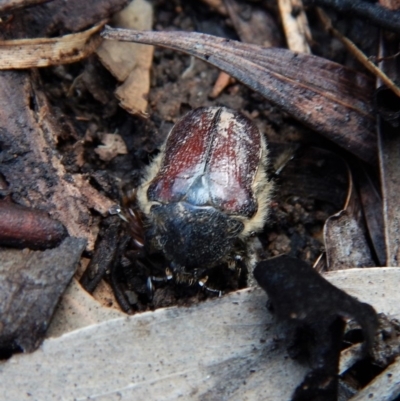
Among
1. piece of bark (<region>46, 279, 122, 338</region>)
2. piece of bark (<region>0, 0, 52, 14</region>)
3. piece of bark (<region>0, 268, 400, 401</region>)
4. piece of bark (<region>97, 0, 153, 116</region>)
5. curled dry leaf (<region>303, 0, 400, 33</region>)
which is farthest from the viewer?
piece of bark (<region>97, 0, 153, 116</region>)

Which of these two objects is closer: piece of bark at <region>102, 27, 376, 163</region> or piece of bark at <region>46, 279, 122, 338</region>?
piece of bark at <region>46, 279, 122, 338</region>

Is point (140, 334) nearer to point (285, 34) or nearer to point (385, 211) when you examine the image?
point (385, 211)

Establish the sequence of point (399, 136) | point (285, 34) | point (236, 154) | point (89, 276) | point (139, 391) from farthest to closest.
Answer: point (285, 34), point (236, 154), point (399, 136), point (89, 276), point (139, 391)

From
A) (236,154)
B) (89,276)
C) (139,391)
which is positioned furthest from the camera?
(236,154)

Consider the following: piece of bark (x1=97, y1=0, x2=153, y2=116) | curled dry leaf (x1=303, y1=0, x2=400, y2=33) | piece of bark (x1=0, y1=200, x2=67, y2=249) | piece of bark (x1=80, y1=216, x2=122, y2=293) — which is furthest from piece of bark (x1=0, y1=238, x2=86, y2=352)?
curled dry leaf (x1=303, y1=0, x2=400, y2=33)

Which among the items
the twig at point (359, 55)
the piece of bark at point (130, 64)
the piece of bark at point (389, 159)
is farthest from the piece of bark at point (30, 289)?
the twig at point (359, 55)

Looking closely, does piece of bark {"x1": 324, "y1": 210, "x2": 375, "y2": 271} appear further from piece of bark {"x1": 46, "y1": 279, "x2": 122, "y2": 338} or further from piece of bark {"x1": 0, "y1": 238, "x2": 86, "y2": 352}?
→ piece of bark {"x1": 0, "y1": 238, "x2": 86, "y2": 352}

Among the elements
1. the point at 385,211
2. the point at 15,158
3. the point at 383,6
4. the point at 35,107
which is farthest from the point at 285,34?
the point at 15,158
